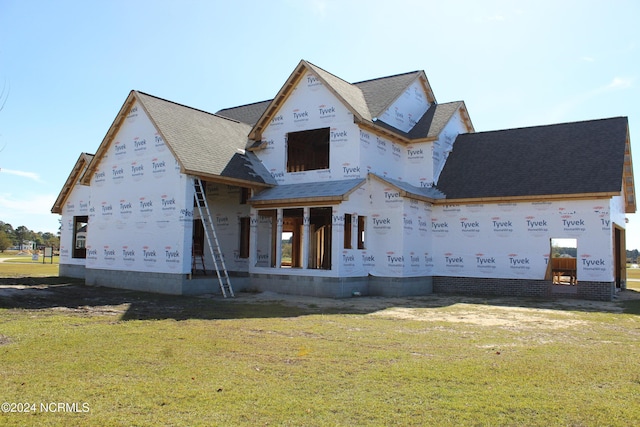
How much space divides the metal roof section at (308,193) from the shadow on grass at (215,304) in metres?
3.41

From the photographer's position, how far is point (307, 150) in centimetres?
2361

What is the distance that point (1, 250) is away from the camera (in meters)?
89.6

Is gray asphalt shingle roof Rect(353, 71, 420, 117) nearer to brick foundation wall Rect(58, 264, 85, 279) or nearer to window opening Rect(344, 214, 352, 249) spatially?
window opening Rect(344, 214, 352, 249)

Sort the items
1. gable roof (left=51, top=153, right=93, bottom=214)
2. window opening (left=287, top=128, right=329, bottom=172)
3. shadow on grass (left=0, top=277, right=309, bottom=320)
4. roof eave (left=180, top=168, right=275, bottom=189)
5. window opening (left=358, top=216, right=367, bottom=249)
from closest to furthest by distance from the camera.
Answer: shadow on grass (left=0, top=277, right=309, bottom=320) → roof eave (left=180, top=168, right=275, bottom=189) → window opening (left=358, top=216, right=367, bottom=249) → window opening (left=287, top=128, right=329, bottom=172) → gable roof (left=51, top=153, right=93, bottom=214)

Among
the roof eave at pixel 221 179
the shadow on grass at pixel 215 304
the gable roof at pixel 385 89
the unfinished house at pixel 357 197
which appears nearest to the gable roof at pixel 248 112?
the unfinished house at pixel 357 197

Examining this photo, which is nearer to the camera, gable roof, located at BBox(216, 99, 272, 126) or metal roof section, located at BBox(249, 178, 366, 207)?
metal roof section, located at BBox(249, 178, 366, 207)

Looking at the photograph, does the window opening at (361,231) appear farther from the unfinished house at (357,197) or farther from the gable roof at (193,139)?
the gable roof at (193,139)

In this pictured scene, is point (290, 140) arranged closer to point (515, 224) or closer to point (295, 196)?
point (295, 196)

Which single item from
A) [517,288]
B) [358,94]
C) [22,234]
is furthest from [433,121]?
[22,234]

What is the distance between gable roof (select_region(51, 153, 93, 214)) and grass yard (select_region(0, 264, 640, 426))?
50.3 ft

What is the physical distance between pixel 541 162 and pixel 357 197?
793 centimetres

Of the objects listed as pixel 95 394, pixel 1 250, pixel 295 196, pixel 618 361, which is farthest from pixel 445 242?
pixel 1 250

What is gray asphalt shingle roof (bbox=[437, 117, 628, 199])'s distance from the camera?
19.0 m

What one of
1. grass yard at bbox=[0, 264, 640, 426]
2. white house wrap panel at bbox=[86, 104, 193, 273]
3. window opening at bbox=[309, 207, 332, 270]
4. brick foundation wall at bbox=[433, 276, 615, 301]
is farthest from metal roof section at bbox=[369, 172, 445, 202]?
white house wrap panel at bbox=[86, 104, 193, 273]
